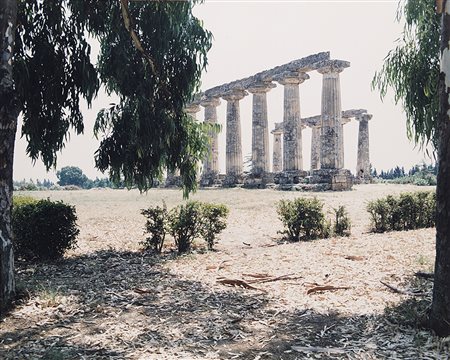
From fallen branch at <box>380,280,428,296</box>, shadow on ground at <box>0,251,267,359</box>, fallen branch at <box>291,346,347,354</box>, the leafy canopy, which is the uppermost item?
the leafy canopy

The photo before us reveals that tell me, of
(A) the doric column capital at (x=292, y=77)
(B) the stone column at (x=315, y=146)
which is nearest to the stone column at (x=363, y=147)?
(B) the stone column at (x=315, y=146)

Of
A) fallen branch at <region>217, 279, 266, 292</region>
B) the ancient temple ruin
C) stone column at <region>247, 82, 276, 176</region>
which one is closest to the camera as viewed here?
fallen branch at <region>217, 279, 266, 292</region>

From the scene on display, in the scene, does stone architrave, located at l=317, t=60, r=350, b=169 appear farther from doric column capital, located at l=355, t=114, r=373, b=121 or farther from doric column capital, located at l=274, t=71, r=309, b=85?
doric column capital, located at l=355, t=114, r=373, b=121

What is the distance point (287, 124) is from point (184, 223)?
20.8 m

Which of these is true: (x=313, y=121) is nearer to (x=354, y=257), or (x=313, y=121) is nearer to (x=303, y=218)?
(x=303, y=218)

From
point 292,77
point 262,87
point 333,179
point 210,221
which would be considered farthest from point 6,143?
point 262,87

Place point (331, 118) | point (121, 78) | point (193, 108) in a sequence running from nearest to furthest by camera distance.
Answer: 1. point (121, 78)
2. point (331, 118)
3. point (193, 108)

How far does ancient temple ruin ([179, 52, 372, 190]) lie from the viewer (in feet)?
86.0

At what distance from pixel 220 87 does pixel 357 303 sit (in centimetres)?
3048

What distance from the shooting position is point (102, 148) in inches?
339

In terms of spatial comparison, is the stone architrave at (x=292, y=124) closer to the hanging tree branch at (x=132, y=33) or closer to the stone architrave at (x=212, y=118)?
the stone architrave at (x=212, y=118)

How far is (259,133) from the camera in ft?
104

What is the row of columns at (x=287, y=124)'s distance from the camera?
86.5 ft

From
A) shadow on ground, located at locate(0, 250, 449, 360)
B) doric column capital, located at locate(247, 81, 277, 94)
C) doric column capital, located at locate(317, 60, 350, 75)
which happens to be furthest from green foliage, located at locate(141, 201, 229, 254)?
doric column capital, located at locate(247, 81, 277, 94)
